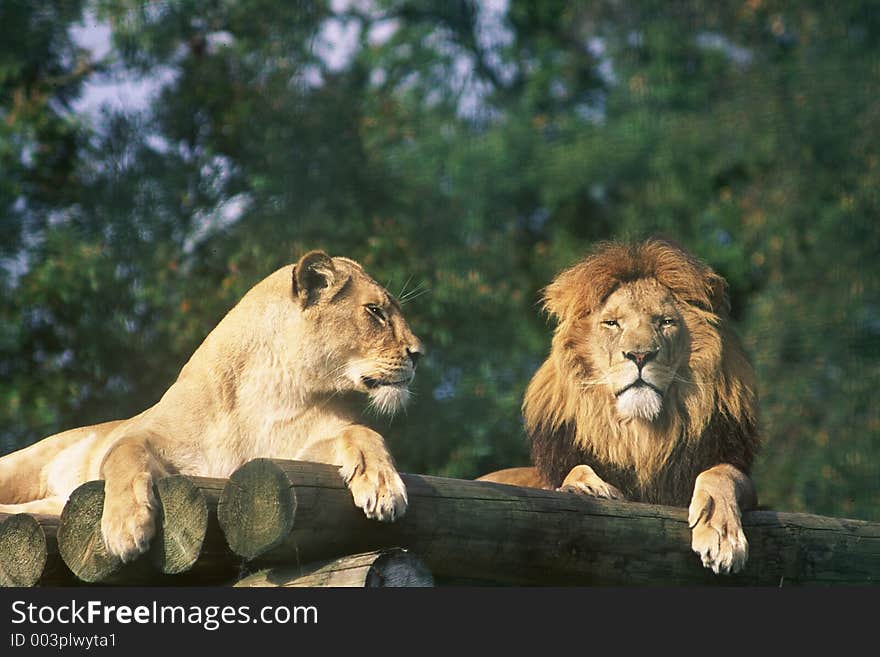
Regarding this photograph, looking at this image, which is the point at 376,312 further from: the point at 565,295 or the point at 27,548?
the point at 27,548

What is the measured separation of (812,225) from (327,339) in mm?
7697

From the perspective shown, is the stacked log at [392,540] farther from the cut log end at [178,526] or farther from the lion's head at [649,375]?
the lion's head at [649,375]

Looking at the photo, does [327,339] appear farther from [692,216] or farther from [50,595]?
[692,216]

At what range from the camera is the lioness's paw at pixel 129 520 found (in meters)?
3.02

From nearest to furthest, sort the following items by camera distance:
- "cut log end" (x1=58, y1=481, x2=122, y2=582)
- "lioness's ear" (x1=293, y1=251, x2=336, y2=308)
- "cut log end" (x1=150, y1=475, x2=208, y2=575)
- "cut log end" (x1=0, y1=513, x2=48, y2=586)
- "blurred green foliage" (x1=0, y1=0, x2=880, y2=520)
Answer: "cut log end" (x1=150, y1=475, x2=208, y2=575)
"cut log end" (x1=58, y1=481, x2=122, y2=582)
"cut log end" (x1=0, y1=513, x2=48, y2=586)
"lioness's ear" (x1=293, y1=251, x2=336, y2=308)
"blurred green foliage" (x1=0, y1=0, x2=880, y2=520)

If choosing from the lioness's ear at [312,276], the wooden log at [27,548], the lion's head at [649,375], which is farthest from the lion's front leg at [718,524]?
the wooden log at [27,548]

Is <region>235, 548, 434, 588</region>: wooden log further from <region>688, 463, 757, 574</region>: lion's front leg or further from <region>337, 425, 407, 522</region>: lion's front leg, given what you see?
<region>688, 463, 757, 574</region>: lion's front leg

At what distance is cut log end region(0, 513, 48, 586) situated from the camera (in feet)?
10.8

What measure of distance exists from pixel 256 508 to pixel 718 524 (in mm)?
1204

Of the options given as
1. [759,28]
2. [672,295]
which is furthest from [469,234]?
[672,295]

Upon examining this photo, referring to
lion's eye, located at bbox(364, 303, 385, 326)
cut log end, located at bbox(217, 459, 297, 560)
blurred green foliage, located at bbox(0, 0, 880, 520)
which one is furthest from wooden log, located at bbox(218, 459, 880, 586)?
blurred green foliage, located at bbox(0, 0, 880, 520)

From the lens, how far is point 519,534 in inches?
130

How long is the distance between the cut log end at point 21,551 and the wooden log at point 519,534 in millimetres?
569

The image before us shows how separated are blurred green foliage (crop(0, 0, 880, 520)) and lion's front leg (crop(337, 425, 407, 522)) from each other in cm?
165
